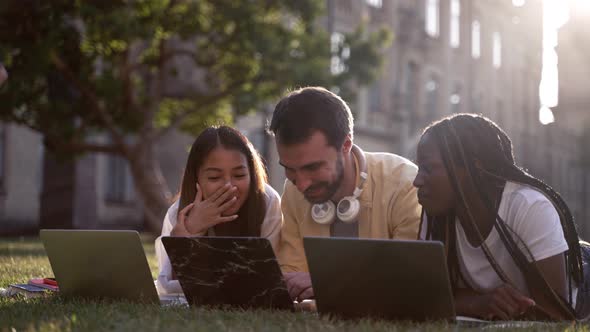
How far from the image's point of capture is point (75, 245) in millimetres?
5602

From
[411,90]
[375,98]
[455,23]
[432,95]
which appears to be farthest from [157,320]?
[455,23]

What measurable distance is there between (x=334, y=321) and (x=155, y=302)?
128 cm

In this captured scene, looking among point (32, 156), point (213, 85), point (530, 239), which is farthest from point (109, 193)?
point (530, 239)

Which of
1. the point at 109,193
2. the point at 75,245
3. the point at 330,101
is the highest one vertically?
the point at 330,101

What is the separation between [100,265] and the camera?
561 cm

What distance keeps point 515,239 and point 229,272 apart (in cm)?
150

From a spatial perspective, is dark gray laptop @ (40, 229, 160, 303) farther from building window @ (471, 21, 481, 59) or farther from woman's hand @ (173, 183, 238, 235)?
building window @ (471, 21, 481, 59)

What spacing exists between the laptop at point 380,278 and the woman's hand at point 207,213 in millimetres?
1366

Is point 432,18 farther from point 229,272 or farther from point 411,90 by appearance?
point 229,272

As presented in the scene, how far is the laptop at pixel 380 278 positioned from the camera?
438 centimetres

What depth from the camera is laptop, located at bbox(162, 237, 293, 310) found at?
494 cm

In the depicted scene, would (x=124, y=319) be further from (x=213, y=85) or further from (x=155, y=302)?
(x=213, y=85)

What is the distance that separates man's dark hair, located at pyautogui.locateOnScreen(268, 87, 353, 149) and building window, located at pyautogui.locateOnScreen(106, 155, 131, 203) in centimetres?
2019

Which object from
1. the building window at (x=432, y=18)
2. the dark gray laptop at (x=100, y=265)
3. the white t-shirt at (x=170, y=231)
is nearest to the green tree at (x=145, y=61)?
the white t-shirt at (x=170, y=231)
